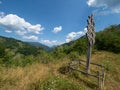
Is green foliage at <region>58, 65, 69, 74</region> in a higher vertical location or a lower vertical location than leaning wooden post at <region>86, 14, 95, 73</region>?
lower

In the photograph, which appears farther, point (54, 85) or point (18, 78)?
point (18, 78)

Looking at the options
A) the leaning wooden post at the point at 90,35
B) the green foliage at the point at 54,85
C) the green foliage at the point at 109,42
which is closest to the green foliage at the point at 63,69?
the leaning wooden post at the point at 90,35

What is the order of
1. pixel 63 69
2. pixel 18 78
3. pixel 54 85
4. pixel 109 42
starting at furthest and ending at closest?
pixel 109 42, pixel 63 69, pixel 18 78, pixel 54 85

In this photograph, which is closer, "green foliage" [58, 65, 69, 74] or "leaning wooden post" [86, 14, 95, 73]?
"green foliage" [58, 65, 69, 74]

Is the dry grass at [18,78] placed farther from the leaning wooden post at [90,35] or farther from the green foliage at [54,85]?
the leaning wooden post at [90,35]

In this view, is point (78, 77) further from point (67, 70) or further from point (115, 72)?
point (115, 72)

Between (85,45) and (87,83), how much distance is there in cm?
1598

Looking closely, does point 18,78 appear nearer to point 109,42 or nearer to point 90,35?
point 90,35

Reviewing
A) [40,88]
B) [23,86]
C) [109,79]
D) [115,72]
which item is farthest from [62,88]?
[115,72]

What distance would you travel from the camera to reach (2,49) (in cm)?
5722

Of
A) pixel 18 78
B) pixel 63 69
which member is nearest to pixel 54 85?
pixel 18 78

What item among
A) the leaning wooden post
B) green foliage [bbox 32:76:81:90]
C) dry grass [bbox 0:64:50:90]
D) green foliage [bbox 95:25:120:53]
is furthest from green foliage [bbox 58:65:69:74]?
green foliage [bbox 95:25:120:53]

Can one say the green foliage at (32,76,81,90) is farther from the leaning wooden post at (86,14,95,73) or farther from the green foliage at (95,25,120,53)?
the green foliage at (95,25,120,53)

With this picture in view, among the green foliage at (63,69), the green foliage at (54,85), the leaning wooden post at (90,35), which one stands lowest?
the green foliage at (54,85)
